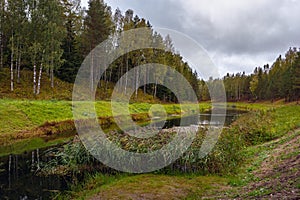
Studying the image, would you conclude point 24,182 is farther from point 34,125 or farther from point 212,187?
point 34,125

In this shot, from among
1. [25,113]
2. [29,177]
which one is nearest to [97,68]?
[25,113]

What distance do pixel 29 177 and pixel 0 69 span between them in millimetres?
30729

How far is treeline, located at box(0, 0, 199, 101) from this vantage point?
121 feet

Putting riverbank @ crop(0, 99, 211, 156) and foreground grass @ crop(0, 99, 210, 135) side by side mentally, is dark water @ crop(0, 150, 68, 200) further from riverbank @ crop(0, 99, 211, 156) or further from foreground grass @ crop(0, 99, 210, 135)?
foreground grass @ crop(0, 99, 210, 135)

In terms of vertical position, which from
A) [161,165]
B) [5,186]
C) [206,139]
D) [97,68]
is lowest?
[5,186]

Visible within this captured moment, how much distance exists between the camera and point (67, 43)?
174 ft

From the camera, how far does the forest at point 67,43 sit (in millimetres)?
37031

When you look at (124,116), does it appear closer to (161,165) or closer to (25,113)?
(25,113)

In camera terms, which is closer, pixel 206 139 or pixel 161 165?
pixel 161 165

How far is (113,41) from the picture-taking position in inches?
2226

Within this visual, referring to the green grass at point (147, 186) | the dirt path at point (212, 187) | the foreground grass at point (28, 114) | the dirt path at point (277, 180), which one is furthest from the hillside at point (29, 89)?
the dirt path at point (277, 180)

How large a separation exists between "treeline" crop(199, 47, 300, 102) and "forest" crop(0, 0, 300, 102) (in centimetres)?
36

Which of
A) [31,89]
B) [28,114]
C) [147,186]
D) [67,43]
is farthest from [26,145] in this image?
[67,43]

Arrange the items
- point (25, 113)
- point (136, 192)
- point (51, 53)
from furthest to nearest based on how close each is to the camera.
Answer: point (51, 53) < point (25, 113) < point (136, 192)
